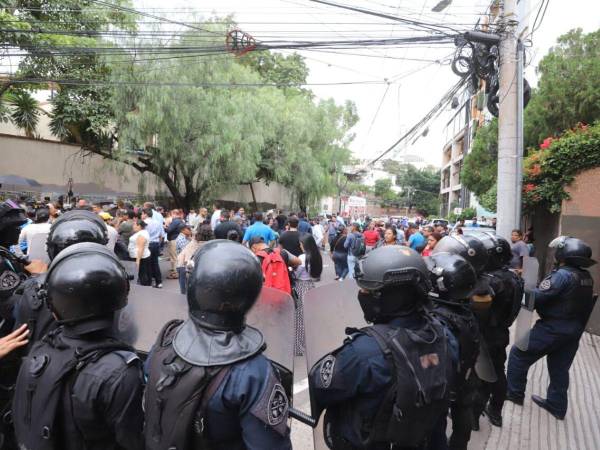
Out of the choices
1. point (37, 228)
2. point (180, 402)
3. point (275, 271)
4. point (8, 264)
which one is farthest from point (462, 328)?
point (37, 228)

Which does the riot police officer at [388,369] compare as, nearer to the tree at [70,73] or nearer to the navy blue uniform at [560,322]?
the navy blue uniform at [560,322]

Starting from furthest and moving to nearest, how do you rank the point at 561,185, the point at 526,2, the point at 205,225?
the point at 561,185 < the point at 526,2 < the point at 205,225

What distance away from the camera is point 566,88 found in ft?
51.3

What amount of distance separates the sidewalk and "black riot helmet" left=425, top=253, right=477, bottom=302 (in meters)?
1.70

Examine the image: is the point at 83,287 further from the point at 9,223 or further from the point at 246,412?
the point at 9,223

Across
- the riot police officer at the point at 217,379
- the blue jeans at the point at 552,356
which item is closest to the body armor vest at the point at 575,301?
the blue jeans at the point at 552,356

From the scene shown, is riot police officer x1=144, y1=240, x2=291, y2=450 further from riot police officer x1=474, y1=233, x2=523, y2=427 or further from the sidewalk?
the sidewalk

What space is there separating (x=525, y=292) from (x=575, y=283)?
0.41 metres

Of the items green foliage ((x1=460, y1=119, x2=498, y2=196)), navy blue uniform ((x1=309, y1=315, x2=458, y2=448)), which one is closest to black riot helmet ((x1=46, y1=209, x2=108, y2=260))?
navy blue uniform ((x1=309, y1=315, x2=458, y2=448))

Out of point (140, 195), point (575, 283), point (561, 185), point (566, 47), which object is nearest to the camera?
point (575, 283)

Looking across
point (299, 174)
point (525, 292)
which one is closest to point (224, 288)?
point (525, 292)

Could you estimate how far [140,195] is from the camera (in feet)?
72.9

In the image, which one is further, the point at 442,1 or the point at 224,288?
the point at 442,1

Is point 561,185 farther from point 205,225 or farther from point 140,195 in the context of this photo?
point 140,195
